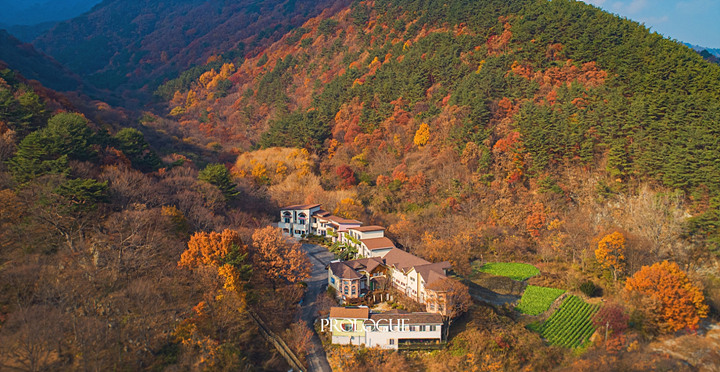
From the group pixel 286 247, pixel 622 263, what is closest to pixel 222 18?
pixel 286 247

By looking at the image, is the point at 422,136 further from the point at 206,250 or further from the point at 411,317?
the point at 206,250

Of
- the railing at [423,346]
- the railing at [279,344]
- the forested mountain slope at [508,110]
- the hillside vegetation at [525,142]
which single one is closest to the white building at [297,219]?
the hillside vegetation at [525,142]

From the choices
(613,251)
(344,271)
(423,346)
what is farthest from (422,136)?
(423,346)

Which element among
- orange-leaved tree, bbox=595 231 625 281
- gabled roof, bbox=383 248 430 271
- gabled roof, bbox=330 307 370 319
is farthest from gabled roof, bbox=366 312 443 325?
orange-leaved tree, bbox=595 231 625 281

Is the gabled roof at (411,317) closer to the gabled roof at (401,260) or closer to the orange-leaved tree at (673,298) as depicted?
the gabled roof at (401,260)

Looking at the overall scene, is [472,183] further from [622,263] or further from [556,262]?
[622,263]

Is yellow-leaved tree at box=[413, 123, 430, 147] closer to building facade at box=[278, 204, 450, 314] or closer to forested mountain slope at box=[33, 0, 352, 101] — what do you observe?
building facade at box=[278, 204, 450, 314]
